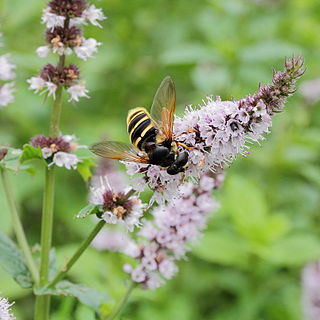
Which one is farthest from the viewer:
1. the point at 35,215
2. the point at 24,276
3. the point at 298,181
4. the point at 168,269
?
the point at 298,181

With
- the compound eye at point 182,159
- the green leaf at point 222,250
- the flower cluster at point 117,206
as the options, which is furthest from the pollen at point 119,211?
the green leaf at point 222,250

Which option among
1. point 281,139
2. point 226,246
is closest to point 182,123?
point 226,246

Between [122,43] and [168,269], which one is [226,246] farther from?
[122,43]

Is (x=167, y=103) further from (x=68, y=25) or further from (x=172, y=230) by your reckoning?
(x=172, y=230)

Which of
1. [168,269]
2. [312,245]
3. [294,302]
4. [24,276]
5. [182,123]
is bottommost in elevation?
[24,276]

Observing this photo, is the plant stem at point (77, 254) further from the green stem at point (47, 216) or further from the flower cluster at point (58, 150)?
the flower cluster at point (58, 150)

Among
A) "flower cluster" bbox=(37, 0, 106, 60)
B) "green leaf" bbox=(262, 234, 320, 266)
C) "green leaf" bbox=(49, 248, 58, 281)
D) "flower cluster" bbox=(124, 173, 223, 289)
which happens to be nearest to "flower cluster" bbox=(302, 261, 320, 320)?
"green leaf" bbox=(262, 234, 320, 266)

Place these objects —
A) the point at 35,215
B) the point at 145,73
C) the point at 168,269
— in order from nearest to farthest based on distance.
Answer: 1. the point at 168,269
2. the point at 35,215
3. the point at 145,73

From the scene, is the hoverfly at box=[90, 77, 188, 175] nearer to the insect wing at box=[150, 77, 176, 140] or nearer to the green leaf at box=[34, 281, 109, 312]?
the insect wing at box=[150, 77, 176, 140]
